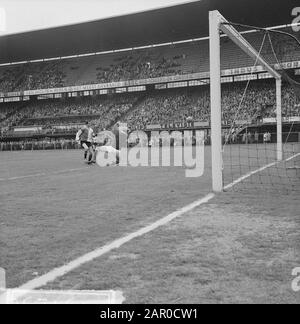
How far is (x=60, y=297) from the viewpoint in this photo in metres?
3.10

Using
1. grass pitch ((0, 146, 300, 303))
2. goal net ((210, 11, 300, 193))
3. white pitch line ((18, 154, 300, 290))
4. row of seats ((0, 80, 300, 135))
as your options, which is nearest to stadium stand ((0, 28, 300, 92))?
goal net ((210, 11, 300, 193))

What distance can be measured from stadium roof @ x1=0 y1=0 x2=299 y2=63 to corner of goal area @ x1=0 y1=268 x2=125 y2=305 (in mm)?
36264

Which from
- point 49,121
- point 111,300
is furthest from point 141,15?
point 111,300

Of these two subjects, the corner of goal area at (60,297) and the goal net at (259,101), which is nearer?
the corner of goal area at (60,297)

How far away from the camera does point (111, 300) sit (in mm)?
3016

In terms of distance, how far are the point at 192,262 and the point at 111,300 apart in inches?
43.6

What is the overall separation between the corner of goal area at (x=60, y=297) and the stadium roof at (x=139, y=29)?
36.3 meters

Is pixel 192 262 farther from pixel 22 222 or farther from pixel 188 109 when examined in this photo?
pixel 188 109

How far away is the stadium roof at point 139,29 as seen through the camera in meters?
36.6

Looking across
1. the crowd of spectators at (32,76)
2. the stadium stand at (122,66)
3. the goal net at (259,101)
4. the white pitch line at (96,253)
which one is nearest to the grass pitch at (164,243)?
the white pitch line at (96,253)

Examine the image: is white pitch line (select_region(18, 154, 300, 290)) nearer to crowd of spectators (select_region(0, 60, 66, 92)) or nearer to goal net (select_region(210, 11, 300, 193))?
goal net (select_region(210, 11, 300, 193))

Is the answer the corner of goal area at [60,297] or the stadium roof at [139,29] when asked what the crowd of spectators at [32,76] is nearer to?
the stadium roof at [139,29]

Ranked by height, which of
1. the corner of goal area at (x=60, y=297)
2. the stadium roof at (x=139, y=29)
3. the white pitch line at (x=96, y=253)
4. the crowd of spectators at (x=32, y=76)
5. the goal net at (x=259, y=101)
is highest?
the stadium roof at (x=139, y=29)

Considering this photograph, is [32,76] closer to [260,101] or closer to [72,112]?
[72,112]
